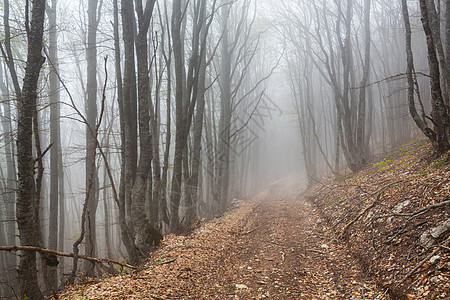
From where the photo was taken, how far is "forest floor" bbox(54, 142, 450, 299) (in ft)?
10.4

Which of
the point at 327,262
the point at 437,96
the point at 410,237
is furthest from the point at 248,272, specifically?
the point at 437,96

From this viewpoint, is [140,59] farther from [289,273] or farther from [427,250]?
[427,250]

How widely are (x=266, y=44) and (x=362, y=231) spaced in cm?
2045

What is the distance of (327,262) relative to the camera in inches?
179

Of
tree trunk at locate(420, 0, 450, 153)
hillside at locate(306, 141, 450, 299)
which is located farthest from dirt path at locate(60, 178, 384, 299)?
tree trunk at locate(420, 0, 450, 153)

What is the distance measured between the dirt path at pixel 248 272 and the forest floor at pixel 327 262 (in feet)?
0.05

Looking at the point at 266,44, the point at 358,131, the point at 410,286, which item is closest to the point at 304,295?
the point at 410,286

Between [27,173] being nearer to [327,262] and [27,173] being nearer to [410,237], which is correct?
[327,262]

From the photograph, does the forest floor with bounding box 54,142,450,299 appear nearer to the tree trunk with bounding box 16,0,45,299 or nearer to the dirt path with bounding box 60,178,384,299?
the dirt path with bounding box 60,178,384,299

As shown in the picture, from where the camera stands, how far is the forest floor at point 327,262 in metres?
3.16

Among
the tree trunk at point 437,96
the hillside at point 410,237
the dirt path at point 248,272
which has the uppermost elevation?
the tree trunk at point 437,96

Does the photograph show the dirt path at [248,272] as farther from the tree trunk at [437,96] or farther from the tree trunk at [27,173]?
the tree trunk at [437,96]

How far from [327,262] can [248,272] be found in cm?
138

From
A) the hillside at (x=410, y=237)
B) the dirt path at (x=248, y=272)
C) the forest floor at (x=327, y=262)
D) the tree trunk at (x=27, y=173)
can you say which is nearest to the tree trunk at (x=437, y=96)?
the hillside at (x=410, y=237)
